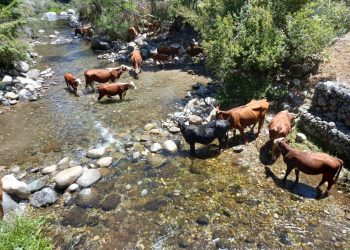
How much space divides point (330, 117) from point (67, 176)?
8.38 metres

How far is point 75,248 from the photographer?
6949 mm

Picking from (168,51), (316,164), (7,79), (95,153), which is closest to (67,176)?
(95,153)

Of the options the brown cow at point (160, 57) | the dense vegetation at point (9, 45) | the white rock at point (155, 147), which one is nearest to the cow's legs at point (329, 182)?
the white rock at point (155, 147)

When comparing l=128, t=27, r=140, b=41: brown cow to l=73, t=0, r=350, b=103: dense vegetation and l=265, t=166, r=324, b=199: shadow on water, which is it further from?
l=265, t=166, r=324, b=199: shadow on water

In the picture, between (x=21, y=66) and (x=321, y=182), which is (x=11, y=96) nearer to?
(x=21, y=66)

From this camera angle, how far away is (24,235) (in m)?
6.81

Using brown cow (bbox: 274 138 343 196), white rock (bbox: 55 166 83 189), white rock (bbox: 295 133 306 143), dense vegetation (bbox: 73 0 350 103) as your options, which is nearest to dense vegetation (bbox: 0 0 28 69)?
white rock (bbox: 55 166 83 189)

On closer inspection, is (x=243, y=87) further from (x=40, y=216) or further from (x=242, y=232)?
(x=40, y=216)

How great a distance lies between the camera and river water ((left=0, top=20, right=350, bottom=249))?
23.2ft

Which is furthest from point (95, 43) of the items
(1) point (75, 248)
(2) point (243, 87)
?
(1) point (75, 248)

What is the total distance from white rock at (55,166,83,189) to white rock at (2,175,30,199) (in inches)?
31.6

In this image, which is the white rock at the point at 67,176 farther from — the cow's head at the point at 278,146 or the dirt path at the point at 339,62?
the dirt path at the point at 339,62

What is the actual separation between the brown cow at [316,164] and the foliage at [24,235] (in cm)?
618

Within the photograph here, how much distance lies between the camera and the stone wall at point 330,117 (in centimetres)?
971
